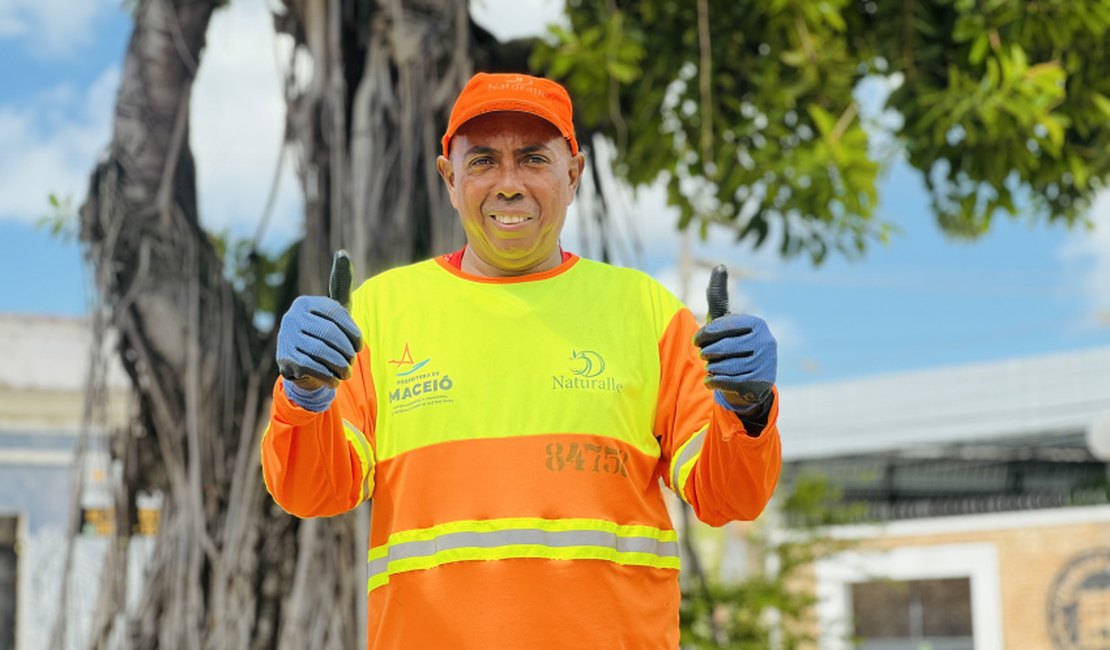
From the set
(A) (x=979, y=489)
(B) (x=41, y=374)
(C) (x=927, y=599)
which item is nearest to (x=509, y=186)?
(B) (x=41, y=374)

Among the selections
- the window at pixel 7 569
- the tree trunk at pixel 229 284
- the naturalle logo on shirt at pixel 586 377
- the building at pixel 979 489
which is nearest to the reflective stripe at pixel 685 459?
the naturalle logo on shirt at pixel 586 377

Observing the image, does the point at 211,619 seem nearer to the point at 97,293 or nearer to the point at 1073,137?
the point at 97,293

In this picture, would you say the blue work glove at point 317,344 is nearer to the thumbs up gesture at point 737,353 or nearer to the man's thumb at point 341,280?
the man's thumb at point 341,280

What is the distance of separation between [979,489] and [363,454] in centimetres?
1336

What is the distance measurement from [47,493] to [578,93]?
693cm

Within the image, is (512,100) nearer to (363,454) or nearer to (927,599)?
(363,454)

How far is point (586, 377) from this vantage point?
1639 millimetres

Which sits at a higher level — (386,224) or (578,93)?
(578,93)

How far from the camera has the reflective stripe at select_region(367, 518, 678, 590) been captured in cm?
156

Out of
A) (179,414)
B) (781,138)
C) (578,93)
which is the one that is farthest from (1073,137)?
(179,414)

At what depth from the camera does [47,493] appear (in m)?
9.89

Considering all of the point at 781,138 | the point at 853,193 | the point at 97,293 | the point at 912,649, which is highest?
the point at 781,138

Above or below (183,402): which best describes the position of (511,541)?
below

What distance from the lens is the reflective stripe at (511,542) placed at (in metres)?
1.56
